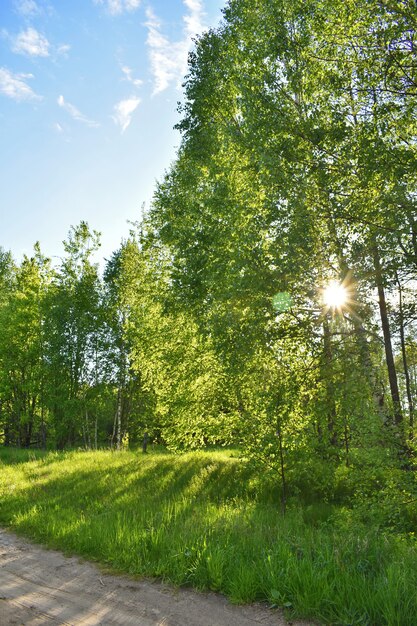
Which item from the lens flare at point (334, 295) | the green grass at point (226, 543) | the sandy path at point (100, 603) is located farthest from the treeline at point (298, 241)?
the sandy path at point (100, 603)

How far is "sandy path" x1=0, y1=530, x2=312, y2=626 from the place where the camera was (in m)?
3.95

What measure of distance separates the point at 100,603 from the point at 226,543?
5.78 feet

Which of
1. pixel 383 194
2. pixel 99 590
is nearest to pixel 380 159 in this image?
pixel 383 194

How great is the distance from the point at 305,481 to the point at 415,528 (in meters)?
3.22

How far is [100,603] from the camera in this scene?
4.34m

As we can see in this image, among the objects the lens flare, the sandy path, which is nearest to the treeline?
the lens flare

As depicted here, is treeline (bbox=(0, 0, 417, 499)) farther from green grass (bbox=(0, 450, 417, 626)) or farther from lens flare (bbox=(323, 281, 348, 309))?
green grass (bbox=(0, 450, 417, 626))

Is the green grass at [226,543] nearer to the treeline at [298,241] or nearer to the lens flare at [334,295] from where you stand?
the treeline at [298,241]

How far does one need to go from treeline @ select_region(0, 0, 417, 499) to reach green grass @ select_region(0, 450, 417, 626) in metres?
2.05

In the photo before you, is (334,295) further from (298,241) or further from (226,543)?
(226,543)

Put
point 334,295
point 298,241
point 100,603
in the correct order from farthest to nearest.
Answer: point 334,295
point 298,241
point 100,603

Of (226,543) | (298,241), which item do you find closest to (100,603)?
(226,543)

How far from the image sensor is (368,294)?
9508mm

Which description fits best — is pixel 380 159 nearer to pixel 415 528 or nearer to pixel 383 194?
pixel 383 194
